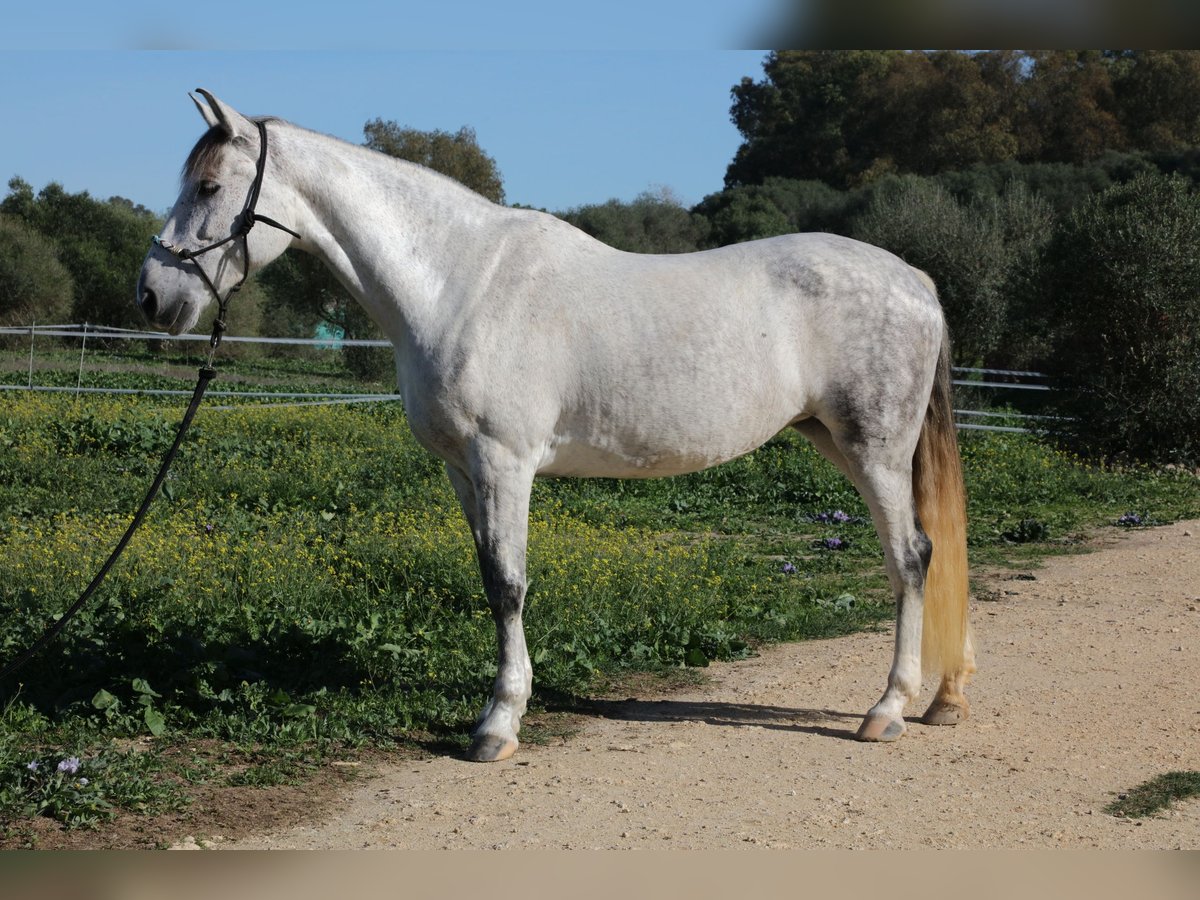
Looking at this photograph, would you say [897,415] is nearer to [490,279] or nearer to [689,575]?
[490,279]

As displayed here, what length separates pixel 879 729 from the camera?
469 cm

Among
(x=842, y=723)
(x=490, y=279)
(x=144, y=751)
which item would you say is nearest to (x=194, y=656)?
(x=144, y=751)

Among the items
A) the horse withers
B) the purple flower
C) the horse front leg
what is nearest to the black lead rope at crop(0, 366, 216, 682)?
the horse withers

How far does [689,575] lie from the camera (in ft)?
22.5

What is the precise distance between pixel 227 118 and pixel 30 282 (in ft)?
103

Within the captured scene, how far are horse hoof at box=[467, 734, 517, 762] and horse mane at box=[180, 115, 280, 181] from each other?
2.43 meters

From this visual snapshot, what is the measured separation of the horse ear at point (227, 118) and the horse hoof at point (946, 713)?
3.74 meters

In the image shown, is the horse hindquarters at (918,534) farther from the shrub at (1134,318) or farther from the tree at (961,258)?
the tree at (961,258)

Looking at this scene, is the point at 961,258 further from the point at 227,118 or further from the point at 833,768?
the point at 227,118

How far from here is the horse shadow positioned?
4.89 m

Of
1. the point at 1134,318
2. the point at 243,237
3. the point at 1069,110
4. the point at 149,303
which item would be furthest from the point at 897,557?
the point at 1069,110

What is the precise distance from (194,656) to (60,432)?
753cm

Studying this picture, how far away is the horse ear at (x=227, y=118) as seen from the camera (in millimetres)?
4145

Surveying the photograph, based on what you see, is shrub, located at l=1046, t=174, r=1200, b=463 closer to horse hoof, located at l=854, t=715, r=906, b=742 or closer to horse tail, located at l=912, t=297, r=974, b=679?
horse tail, located at l=912, t=297, r=974, b=679
